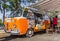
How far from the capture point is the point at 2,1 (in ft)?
79.0

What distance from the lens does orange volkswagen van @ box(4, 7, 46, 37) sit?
535 inches

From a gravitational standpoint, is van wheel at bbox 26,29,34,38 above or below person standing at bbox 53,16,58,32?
below

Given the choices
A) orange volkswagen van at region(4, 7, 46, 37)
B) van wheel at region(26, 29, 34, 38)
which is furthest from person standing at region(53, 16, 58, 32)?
van wheel at region(26, 29, 34, 38)

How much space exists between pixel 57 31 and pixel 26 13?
4.39 m

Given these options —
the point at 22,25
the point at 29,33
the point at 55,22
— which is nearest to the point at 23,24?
the point at 22,25

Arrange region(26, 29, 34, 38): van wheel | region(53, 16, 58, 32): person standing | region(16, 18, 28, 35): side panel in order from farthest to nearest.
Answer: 1. region(53, 16, 58, 32): person standing
2. region(26, 29, 34, 38): van wheel
3. region(16, 18, 28, 35): side panel

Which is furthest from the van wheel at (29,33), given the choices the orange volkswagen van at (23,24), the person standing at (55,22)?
the person standing at (55,22)

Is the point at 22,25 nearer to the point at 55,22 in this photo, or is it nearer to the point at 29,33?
the point at 29,33

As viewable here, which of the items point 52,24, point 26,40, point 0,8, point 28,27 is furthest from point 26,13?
point 0,8

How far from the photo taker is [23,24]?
13742 mm

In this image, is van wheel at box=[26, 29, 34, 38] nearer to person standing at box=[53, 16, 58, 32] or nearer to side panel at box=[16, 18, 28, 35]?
side panel at box=[16, 18, 28, 35]

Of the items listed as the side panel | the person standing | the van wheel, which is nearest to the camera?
the side panel

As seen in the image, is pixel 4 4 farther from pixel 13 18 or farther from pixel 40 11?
pixel 13 18

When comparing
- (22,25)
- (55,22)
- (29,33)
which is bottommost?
(29,33)
